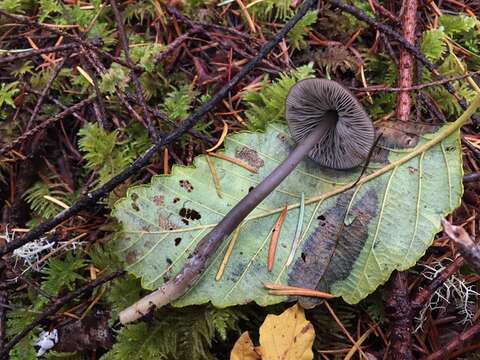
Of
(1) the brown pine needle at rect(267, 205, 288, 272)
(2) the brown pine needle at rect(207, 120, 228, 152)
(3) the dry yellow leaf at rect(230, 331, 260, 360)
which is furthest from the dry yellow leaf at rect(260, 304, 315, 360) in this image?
(2) the brown pine needle at rect(207, 120, 228, 152)

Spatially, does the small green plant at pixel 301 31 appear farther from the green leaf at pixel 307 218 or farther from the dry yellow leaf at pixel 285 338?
the dry yellow leaf at pixel 285 338

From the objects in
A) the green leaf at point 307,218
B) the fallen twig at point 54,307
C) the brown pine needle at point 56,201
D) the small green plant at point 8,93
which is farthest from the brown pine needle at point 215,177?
the small green plant at point 8,93

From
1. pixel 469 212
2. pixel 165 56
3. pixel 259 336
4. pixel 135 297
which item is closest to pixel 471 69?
pixel 469 212

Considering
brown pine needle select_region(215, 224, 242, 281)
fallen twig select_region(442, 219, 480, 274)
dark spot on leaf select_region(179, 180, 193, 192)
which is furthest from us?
dark spot on leaf select_region(179, 180, 193, 192)

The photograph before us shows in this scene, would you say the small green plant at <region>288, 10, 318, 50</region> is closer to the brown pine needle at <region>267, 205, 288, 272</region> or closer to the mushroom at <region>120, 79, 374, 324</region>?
the mushroom at <region>120, 79, 374, 324</region>

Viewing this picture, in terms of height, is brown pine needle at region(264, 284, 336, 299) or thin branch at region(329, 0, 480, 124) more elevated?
thin branch at region(329, 0, 480, 124)

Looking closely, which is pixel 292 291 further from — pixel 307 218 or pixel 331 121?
pixel 331 121

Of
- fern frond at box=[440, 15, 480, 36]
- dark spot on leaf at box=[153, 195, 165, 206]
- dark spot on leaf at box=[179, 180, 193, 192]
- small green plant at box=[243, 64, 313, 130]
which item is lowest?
dark spot on leaf at box=[153, 195, 165, 206]
